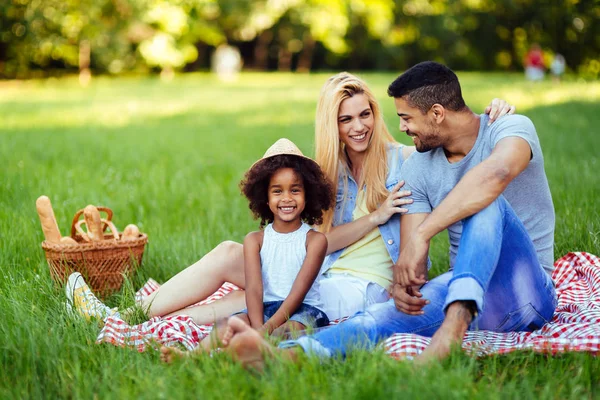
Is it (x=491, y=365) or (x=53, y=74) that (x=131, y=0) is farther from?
(x=491, y=365)

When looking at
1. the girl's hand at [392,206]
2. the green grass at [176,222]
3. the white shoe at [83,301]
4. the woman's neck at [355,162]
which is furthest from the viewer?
the woman's neck at [355,162]

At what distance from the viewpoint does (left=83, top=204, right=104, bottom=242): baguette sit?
14.9 feet

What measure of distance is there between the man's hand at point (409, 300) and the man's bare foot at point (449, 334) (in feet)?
0.93

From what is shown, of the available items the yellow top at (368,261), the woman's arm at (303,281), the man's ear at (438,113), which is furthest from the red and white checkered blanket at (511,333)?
the man's ear at (438,113)

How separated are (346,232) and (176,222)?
112 inches

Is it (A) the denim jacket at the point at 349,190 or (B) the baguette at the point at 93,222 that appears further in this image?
(B) the baguette at the point at 93,222

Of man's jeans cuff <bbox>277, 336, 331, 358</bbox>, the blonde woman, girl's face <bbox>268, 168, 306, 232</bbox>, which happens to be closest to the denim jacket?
the blonde woman

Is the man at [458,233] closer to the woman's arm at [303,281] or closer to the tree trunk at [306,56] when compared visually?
the woman's arm at [303,281]

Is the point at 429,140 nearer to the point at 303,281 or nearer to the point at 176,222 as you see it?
the point at 303,281

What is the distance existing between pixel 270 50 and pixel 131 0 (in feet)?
54.4

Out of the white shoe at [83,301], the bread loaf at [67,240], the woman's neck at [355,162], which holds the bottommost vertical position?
the white shoe at [83,301]

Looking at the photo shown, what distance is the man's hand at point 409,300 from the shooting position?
328cm

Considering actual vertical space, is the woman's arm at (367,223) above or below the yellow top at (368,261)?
above

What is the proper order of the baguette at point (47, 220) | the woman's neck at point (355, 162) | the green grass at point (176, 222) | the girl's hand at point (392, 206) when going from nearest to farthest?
1. the green grass at point (176, 222)
2. the girl's hand at point (392, 206)
3. the woman's neck at point (355, 162)
4. the baguette at point (47, 220)
